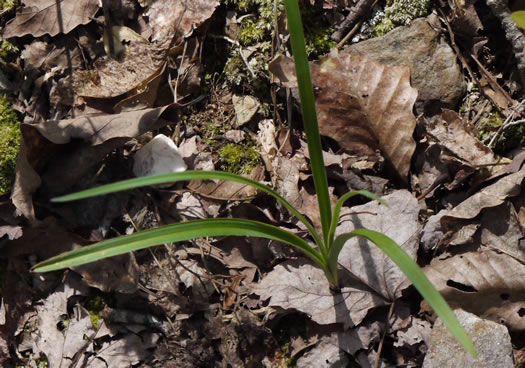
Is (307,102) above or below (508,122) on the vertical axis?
above

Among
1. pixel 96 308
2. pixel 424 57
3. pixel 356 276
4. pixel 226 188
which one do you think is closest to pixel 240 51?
pixel 226 188

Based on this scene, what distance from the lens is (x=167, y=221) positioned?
6.72 ft

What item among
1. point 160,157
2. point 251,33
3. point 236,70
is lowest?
point 160,157

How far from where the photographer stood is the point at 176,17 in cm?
224

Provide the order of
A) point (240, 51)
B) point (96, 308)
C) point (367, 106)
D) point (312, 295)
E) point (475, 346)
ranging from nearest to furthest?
point (475, 346), point (312, 295), point (367, 106), point (96, 308), point (240, 51)

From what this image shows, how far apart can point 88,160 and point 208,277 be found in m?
0.68

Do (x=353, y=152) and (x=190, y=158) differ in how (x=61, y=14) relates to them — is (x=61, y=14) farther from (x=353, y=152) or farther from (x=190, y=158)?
(x=353, y=152)

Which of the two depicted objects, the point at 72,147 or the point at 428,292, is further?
the point at 72,147

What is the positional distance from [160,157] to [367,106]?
861 mm

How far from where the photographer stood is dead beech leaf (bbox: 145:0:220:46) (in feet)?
7.18

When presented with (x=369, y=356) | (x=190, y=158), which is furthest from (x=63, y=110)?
(x=369, y=356)

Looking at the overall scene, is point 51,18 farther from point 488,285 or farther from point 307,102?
point 488,285

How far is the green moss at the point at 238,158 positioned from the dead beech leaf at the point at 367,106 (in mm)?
310

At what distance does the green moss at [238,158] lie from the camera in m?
2.05
